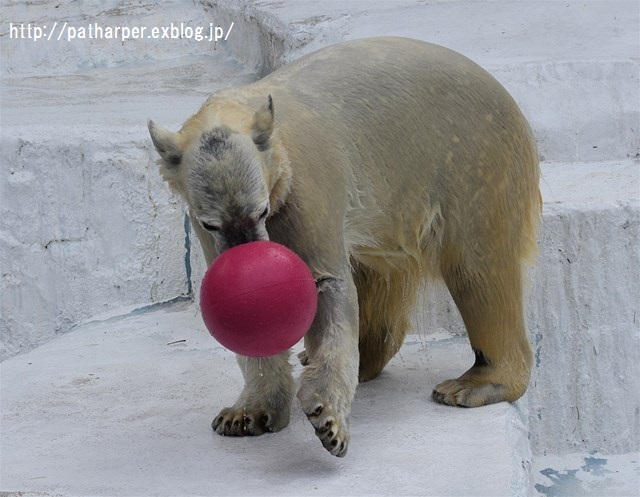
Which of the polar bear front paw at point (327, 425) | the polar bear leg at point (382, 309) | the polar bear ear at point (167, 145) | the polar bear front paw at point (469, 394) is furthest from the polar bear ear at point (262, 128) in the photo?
the polar bear front paw at point (469, 394)

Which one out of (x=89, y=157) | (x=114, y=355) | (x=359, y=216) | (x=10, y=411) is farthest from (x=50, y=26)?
(x=359, y=216)

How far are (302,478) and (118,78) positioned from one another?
5267mm

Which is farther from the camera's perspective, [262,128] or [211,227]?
[262,128]

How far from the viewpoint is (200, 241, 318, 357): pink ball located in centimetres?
282

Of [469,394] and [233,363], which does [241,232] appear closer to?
[469,394]

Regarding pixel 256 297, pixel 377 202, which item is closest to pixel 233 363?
pixel 377 202

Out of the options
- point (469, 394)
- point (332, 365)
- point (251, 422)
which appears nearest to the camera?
point (332, 365)

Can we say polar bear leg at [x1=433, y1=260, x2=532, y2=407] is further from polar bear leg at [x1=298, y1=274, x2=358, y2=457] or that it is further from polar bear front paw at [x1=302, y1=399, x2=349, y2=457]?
polar bear front paw at [x1=302, y1=399, x2=349, y2=457]

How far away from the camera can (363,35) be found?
20.9 feet

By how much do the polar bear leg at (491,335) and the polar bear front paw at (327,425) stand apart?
0.77 m

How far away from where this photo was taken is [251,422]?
135 inches

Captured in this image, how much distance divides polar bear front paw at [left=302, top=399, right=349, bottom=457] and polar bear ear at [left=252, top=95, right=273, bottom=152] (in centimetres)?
69

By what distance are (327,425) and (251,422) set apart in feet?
1.73

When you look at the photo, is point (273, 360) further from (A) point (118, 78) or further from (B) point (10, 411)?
(A) point (118, 78)
